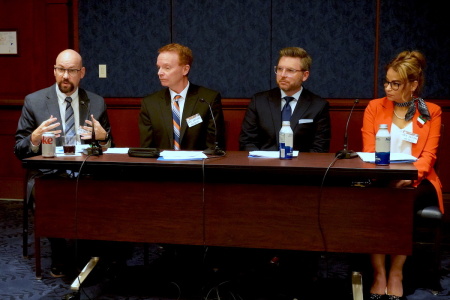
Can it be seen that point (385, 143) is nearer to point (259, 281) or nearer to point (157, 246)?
point (259, 281)

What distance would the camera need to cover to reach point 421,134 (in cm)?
301

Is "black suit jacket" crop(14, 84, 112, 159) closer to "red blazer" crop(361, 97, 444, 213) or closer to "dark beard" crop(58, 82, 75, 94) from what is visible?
"dark beard" crop(58, 82, 75, 94)

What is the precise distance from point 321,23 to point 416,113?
1456 mm

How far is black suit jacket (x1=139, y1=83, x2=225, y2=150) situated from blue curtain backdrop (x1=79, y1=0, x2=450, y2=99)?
0.83 meters

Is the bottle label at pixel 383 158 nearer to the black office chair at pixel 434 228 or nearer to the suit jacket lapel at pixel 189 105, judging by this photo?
the black office chair at pixel 434 228

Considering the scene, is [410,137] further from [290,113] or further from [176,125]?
[176,125]

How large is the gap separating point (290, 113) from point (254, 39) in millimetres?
1084

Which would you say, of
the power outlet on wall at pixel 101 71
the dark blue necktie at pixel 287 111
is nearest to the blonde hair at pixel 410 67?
the dark blue necktie at pixel 287 111

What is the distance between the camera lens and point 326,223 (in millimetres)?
2426

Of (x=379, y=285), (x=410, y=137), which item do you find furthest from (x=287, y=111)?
(x=379, y=285)

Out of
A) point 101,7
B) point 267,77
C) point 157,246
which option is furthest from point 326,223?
point 101,7

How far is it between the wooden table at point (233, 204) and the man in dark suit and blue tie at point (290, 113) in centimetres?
72

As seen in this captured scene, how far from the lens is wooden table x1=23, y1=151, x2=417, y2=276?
92.7 inches

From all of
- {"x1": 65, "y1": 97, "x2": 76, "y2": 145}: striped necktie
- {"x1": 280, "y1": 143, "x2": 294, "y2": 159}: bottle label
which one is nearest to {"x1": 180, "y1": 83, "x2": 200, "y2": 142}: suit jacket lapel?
{"x1": 65, "y1": 97, "x2": 76, "y2": 145}: striped necktie
